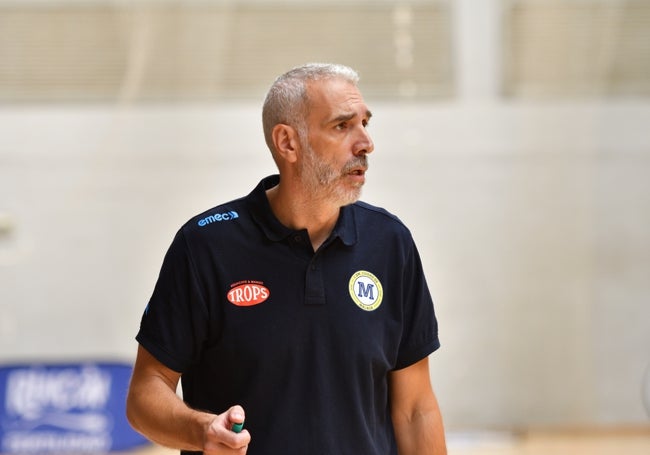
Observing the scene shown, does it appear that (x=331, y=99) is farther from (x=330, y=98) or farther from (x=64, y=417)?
(x=64, y=417)

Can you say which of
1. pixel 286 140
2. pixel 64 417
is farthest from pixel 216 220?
pixel 64 417

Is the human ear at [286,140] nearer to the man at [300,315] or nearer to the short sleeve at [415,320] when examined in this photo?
the man at [300,315]

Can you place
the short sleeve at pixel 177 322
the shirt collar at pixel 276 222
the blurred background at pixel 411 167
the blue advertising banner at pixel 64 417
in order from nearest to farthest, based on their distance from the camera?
the short sleeve at pixel 177 322, the shirt collar at pixel 276 222, the blue advertising banner at pixel 64 417, the blurred background at pixel 411 167

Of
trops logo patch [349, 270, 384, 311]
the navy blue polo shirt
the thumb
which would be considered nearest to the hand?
the thumb

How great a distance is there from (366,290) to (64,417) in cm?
599

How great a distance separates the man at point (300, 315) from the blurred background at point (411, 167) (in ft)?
20.9

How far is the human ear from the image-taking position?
251 centimetres

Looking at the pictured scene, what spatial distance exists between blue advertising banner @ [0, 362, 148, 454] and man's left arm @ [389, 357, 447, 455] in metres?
5.58

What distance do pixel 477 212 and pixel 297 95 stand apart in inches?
265

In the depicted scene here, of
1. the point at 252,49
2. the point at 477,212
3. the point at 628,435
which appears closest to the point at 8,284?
the point at 252,49

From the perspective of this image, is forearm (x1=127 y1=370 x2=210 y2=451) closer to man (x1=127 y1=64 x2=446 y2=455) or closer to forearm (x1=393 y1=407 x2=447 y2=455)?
man (x1=127 y1=64 x2=446 y2=455)

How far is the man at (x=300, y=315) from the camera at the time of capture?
2.36 m

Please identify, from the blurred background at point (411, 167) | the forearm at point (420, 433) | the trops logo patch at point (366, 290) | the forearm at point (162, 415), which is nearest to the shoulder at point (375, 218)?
the trops logo patch at point (366, 290)

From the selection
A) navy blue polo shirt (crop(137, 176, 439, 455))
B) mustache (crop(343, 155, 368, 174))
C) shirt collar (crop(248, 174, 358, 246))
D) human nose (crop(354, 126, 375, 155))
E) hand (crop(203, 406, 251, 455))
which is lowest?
hand (crop(203, 406, 251, 455))
